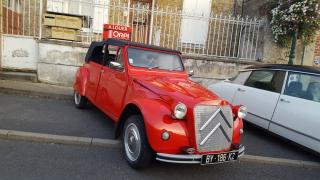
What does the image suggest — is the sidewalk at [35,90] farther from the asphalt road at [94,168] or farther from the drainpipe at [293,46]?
the drainpipe at [293,46]

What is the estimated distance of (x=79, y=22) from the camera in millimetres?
9328

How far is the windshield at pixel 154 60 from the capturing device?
5.51 meters

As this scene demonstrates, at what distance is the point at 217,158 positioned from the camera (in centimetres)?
404

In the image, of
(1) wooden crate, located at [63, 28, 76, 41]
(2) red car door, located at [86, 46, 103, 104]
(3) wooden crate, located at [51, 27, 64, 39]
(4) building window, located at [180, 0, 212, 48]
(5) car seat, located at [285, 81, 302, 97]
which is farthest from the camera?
(4) building window, located at [180, 0, 212, 48]

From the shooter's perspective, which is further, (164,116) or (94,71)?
(94,71)

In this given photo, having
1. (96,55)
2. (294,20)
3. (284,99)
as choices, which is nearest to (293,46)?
(294,20)

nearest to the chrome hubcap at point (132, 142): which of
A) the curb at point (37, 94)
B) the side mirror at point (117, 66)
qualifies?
the side mirror at point (117, 66)

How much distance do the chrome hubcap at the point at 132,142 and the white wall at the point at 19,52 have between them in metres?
6.05

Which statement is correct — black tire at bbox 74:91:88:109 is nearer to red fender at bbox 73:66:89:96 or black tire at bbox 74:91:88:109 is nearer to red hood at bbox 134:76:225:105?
red fender at bbox 73:66:89:96

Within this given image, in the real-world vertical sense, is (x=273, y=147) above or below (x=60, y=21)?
below

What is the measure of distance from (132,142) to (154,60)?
1.84 m

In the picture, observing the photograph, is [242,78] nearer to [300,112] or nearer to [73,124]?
[300,112]

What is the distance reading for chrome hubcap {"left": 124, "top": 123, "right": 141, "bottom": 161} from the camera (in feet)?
14.0

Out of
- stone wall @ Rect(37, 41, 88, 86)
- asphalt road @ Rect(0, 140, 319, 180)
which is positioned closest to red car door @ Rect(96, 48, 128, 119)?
asphalt road @ Rect(0, 140, 319, 180)
